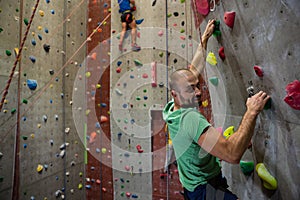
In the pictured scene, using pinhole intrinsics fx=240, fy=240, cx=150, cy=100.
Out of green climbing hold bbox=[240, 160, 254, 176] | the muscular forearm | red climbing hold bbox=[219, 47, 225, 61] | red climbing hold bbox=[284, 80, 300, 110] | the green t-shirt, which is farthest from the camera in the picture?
red climbing hold bbox=[219, 47, 225, 61]

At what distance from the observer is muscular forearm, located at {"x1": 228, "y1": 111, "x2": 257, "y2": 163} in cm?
98

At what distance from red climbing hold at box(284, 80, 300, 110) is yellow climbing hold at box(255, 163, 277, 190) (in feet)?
1.20

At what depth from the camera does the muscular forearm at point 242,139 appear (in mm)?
983

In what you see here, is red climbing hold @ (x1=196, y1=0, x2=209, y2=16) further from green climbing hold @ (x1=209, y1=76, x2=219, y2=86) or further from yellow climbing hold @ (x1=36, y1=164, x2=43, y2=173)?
yellow climbing hold @ (x1=36, y1=164, x2=43, y2=173)

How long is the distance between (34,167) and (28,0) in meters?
1.52

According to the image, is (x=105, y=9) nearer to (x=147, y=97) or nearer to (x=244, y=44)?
(x=147, y=97)

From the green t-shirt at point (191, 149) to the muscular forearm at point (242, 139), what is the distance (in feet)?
0.46

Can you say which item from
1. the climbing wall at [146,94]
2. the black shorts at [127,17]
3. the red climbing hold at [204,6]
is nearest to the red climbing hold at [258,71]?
the red climbing hold at [204,6]

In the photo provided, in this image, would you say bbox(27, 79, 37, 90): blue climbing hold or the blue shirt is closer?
bbox(27, 79, 37, 90): blue climbing hold

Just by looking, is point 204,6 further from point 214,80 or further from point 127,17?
point 127,17

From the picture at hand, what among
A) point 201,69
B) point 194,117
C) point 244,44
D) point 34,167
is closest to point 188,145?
point 194,117

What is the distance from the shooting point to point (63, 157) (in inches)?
102

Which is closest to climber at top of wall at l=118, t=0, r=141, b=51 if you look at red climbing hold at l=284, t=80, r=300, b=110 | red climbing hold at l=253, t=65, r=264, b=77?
red climbing hold at l=253, t=65, r=264, b=77

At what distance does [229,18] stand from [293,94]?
0.55 metres
